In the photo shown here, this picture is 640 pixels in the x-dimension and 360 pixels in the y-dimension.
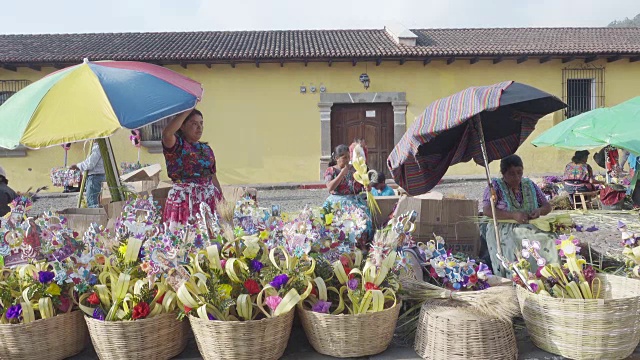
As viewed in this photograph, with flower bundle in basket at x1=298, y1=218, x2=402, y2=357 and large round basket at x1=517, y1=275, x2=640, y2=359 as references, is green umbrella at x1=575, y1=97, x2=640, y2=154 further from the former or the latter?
flower bundle in basket at x1=298, y1=218, x2=402, y2=357

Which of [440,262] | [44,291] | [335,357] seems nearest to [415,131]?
[440,262]

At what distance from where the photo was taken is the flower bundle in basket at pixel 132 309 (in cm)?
228

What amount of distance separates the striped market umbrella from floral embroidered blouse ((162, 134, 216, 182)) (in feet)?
4.19

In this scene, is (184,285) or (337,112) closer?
(184,285)

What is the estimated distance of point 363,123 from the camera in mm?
13664

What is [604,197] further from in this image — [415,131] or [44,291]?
[44,291]

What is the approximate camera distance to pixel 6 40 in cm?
1489

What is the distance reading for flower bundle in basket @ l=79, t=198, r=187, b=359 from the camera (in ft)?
7.47

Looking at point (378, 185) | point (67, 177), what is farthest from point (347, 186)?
point (67, 177)

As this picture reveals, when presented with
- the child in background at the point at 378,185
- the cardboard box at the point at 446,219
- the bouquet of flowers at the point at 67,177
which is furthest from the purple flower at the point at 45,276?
the bouquet of flowers at the point at 67,177

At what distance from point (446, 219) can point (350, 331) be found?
168 centimetres

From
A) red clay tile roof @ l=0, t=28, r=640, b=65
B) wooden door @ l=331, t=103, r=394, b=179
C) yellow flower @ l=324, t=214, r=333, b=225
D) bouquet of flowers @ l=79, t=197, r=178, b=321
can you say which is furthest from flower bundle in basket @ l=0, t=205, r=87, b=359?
wooden door @ l=331, t=103, r=394, b=179

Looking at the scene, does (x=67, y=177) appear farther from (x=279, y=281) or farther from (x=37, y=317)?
(x=279, y=281)

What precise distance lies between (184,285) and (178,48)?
487 inches
